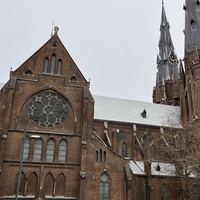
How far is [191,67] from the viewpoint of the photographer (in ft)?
139

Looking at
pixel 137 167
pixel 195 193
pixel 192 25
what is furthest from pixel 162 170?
pixel 192 25

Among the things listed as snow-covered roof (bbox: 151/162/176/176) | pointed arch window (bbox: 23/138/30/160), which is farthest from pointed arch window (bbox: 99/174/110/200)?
pointed arch window (bbox: 23/138/30/160)

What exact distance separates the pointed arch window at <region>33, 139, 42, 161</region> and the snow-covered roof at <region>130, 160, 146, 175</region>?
1082 centimetres

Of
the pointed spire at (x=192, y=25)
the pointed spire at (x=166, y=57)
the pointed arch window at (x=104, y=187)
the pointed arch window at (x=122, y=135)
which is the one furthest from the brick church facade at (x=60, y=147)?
the pointed spire at (x=166, y=57)

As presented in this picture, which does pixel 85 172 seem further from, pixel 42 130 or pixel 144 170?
pixel 144 170

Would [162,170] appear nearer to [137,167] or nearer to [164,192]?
[164,192]

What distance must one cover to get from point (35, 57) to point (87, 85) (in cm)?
654

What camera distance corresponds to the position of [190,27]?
4562cm

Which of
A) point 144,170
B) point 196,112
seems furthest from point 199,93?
point 144,170

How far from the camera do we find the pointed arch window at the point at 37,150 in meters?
26.1

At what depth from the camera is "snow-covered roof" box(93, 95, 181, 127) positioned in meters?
38.0

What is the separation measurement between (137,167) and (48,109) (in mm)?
13016

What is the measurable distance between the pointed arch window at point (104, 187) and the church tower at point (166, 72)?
31.0 m

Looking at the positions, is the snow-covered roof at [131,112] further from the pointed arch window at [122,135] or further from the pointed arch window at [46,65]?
the pointed arch window at [46,65]
